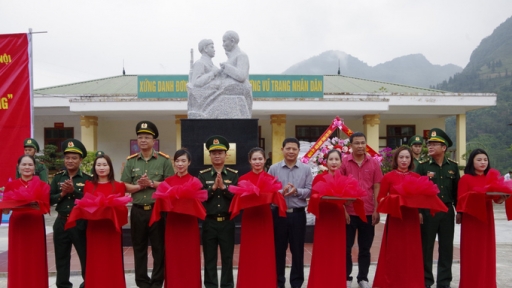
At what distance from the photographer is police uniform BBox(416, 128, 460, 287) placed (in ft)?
12.5

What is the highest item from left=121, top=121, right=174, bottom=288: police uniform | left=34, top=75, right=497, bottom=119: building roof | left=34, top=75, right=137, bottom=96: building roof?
left=34, top=75, right=137, bottom=96: building roof

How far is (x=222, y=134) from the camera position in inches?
220

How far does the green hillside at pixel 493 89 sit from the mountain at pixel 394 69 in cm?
3181

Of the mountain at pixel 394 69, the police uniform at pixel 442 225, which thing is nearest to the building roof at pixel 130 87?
the police uniform at pixel 442 225

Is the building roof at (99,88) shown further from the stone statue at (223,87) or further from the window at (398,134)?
the stone statue at (223,87)

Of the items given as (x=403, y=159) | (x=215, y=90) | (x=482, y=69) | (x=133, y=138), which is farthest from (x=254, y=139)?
(x=482, y=69)

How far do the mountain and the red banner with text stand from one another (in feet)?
228

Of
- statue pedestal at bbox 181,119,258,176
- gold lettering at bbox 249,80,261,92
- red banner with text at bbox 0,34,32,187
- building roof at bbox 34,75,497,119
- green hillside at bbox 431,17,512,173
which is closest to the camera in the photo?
statue pedestal at bbox 181,119,258,176

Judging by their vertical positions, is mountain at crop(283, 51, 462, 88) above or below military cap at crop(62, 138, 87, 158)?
above

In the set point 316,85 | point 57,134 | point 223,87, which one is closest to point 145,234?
point 223,87

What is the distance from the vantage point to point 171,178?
3.65m

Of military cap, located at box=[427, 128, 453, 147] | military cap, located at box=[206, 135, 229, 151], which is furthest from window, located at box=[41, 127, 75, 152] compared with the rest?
military cap, located at box=[427, 128, 453, 147]

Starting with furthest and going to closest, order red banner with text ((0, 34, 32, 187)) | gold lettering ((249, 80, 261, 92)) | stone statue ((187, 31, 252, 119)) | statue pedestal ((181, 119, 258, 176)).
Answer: gold lettering ((249, 80, 261, 92)) < red banner with text ((0, 34, 32, 187)) < stone statue ((187, 31, 252, 119)) < statue pedestal ((181, 119, 258, 176))

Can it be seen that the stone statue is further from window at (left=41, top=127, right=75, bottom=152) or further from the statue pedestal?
window at (left=41, top=127, right=75, bottom=152)
